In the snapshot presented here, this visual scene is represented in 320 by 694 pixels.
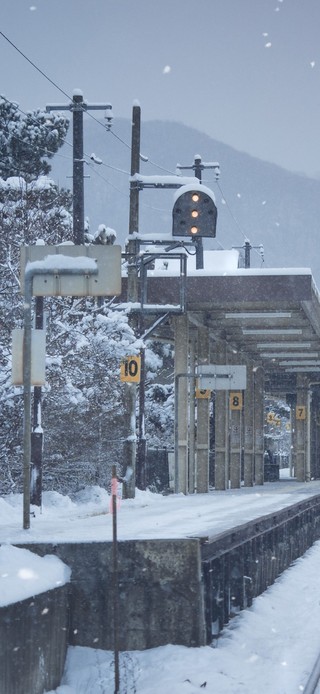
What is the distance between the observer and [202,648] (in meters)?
12.5

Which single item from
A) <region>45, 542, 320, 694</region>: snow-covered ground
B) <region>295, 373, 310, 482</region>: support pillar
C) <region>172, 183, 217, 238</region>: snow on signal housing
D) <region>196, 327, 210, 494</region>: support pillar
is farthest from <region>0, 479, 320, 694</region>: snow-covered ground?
<region>295, 373, 310, 482</region>: support pillar

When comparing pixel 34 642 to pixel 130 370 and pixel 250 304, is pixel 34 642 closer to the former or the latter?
pixel 130 370

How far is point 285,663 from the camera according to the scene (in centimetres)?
1248

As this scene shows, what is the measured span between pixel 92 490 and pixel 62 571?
1427 centimetres

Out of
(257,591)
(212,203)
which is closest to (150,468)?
(212,203)

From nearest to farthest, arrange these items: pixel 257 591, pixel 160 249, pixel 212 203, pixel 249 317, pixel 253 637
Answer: pixel 253 637 < pixel 257 591 < pixel 212 203 < pixel 160 249 < pixel 249 317

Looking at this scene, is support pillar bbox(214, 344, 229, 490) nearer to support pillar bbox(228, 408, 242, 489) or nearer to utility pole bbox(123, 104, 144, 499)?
support pillar bbox(228, 408, 242, 489)

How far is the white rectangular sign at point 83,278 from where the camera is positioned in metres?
15.4

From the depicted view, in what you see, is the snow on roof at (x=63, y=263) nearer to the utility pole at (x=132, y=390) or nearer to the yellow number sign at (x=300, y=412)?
the utility pole at (x=132, y=390)

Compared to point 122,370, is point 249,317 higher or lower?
higher

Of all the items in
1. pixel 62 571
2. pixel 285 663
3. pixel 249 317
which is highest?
pixel 249 317

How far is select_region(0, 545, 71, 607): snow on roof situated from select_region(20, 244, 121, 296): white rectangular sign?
4.21m

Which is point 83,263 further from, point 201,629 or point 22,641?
point 22,641

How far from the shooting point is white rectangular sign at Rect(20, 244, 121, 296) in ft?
50.5
